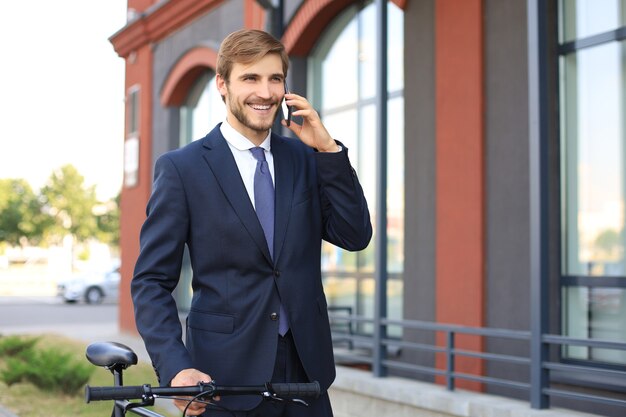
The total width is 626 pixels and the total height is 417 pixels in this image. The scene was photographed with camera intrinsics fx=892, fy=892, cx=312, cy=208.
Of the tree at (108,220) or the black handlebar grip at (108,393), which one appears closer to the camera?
the black handlebar grip at (108,393)

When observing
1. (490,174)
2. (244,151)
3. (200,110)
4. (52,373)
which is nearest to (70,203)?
(200,110)

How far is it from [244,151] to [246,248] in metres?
0.35

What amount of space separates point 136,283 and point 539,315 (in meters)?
4.66

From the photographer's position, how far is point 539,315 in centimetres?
668

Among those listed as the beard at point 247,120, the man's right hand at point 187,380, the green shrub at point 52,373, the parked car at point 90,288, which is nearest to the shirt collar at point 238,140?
the beard at point 247,120

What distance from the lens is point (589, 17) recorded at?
25.0ft

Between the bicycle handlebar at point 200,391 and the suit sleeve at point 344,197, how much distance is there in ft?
2.03

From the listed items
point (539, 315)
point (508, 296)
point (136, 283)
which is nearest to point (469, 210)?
point (508, 296)

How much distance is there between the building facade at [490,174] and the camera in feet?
24.0

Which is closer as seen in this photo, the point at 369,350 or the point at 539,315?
the point at 539,315

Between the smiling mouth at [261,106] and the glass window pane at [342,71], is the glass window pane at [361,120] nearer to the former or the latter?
the glass window pane at [342,71]

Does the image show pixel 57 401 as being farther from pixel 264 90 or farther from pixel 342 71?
pixel 264 90

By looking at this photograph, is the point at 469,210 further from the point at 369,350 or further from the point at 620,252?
the point at 369,350

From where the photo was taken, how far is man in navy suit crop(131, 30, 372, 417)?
2.63 metres
